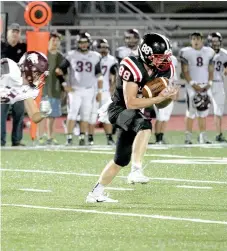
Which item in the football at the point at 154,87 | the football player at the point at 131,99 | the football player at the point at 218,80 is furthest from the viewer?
the football player at the point at 218,80

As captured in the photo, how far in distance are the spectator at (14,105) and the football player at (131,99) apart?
4.90 m

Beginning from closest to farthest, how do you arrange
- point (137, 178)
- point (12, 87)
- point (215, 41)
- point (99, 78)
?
point (12, 87) < point (137, 178) < point (99, 78) < point (215, 41)

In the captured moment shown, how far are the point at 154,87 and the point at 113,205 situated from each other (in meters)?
1.02

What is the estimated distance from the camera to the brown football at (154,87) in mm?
7969

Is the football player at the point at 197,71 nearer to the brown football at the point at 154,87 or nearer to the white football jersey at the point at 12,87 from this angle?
the white football jersey at the point at 12,87

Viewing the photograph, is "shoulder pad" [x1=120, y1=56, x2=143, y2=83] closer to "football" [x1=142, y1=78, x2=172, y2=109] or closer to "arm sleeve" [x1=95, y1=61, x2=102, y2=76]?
"football" [x1=142, y1=78, x2=172, y2=109]

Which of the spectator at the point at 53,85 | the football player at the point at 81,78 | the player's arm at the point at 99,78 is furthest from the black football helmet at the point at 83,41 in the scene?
the spectator at the point at 53,85

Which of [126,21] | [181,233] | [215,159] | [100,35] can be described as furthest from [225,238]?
[126,21]

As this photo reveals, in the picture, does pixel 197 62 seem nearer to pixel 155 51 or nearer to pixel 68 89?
pixel 68 89

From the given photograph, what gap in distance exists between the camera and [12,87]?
8195 mm

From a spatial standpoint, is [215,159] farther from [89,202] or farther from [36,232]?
[36,232]

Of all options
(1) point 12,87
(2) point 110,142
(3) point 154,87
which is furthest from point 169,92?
(2) point 110,142

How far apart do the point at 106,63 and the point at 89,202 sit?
6108mm

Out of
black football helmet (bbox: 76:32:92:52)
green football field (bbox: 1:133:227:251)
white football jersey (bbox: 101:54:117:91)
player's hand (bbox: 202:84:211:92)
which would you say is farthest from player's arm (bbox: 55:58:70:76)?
player's hand (bbox: 202:84:211:92)
